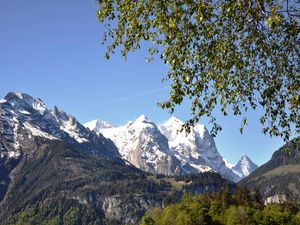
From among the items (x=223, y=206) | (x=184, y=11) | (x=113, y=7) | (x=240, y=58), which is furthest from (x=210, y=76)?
(x=223, y=206)

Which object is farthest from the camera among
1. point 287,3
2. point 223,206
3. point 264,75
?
point 223,206

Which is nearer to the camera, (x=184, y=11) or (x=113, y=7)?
(x=184, y=11)

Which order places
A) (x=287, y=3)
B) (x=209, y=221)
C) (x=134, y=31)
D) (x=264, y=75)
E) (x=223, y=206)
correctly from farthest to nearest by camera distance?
(x=223, y=206) → (x=209, y=221) → (x=264, y=75) → (x=134, y=31) → (x=287, y=3)

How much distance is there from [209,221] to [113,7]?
150431 millimetres

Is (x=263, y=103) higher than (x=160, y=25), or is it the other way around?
(x=160, y=25)

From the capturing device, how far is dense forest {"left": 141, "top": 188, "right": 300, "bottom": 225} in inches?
6378

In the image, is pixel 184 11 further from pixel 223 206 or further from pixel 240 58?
pixel 223 206

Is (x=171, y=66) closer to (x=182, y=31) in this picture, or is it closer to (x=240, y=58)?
(x=182, y=31)

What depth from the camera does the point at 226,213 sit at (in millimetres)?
168375

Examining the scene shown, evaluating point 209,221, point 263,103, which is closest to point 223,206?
point 209,221

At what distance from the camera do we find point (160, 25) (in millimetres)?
22141

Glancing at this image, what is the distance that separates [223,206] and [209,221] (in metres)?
13.4

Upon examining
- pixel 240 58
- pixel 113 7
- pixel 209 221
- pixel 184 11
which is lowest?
pixel 240 58

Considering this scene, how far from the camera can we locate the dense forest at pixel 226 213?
16200 cm
